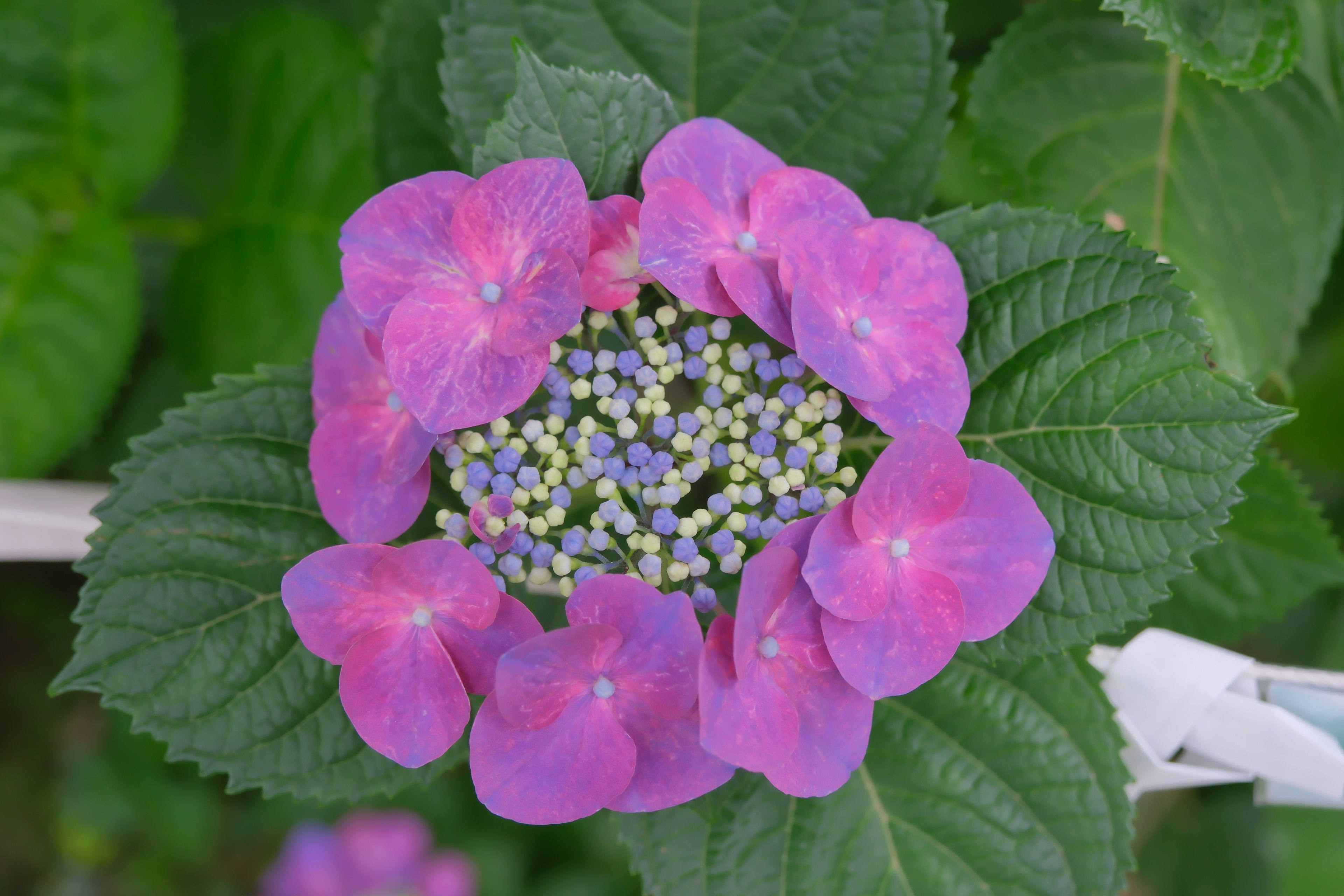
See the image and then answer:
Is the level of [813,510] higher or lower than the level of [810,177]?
lower

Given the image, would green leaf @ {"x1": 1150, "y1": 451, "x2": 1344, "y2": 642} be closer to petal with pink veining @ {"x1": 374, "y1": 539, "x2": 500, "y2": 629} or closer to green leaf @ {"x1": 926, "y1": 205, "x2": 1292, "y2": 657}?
green leaf @ {"x1": 926, "y1": 205, "x2": 1292, "y2": 657}

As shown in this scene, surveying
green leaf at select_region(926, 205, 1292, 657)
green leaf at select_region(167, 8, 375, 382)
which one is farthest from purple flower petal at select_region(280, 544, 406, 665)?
green leaf at select_region(167, 8, 375, 382)

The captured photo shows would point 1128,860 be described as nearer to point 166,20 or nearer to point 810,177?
point 810,177

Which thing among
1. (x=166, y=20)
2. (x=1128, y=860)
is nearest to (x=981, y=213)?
(x=1128, y=860)

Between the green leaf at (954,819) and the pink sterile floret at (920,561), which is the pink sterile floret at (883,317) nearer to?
the pink sterile floret at (920,561)

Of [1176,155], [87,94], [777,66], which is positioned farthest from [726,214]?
[87,94]

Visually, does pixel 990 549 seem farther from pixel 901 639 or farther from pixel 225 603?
pixel 225 603
